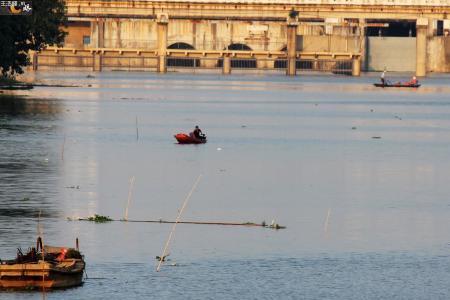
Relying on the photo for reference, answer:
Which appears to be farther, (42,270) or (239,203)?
(239,203)

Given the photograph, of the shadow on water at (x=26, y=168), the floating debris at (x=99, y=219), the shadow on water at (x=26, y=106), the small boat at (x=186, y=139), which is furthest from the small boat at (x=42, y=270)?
the shadow on water at (x=26, y=106)

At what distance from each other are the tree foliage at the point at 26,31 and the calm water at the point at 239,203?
34160 mm

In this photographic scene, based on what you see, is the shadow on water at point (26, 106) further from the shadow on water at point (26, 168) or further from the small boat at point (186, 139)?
the small boat at point (186, 139)

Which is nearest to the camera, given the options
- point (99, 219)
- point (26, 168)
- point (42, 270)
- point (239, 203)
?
point (42, 270)

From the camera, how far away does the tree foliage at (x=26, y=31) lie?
151875 millimetres

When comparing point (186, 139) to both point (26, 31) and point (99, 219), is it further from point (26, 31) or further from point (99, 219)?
point (26, 31)

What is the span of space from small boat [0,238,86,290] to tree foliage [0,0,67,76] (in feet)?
373

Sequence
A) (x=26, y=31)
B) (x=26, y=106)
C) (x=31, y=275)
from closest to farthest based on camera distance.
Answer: (x=31, y=275) → (x=26, y=106) → (x=26, y=31)

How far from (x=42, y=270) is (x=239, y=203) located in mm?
20987

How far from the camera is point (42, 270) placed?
121ft

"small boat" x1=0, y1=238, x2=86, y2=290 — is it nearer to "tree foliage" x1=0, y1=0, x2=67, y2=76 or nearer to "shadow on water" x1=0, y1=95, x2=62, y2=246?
"shadow on water" x1=0, y1=95, x2=62, y2=246

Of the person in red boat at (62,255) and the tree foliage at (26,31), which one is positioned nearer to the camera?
the person in red boat at (62,255)

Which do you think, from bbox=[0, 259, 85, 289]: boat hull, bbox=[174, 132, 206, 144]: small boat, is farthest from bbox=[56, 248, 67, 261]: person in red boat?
bbox=[174, 132, 206, 144]: small boat

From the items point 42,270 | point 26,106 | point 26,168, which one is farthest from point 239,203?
point 26,106
